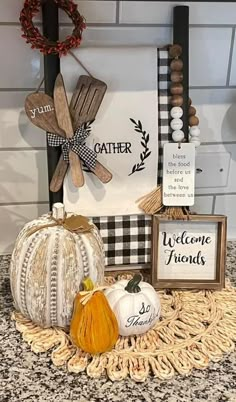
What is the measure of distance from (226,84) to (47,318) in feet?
1.80

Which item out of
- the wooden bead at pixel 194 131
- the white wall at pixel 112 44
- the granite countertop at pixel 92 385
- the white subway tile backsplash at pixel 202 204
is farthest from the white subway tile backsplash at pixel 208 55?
the granite countertop at pixel 92 385

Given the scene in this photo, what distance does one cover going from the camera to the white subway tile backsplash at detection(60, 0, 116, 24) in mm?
972

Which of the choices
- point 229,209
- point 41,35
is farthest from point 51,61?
point 229,209

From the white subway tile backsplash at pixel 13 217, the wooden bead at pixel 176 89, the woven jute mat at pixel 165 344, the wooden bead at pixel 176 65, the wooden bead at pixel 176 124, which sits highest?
the wooden bead at pixel 176 65

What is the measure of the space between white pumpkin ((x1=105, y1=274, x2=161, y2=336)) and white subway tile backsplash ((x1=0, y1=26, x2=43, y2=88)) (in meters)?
0.41

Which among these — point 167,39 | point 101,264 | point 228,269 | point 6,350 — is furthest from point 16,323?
point 167,39

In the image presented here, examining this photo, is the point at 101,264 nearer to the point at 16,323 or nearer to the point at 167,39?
the point at 16,323

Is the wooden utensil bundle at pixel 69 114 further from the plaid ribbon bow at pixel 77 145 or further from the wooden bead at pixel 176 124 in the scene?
the wooden bead at pixel 176 124

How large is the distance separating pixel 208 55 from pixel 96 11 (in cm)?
22

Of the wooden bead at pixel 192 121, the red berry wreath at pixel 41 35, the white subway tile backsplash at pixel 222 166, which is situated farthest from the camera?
the white subway tile backsplash at pixel 222 166

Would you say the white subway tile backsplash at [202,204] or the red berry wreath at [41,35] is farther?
the white subway tile backsplash at [202,204]

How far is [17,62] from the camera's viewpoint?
0.99 metres

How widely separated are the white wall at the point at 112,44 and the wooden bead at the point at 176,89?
0.31 ft

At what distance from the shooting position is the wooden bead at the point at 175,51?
37.9 inches
